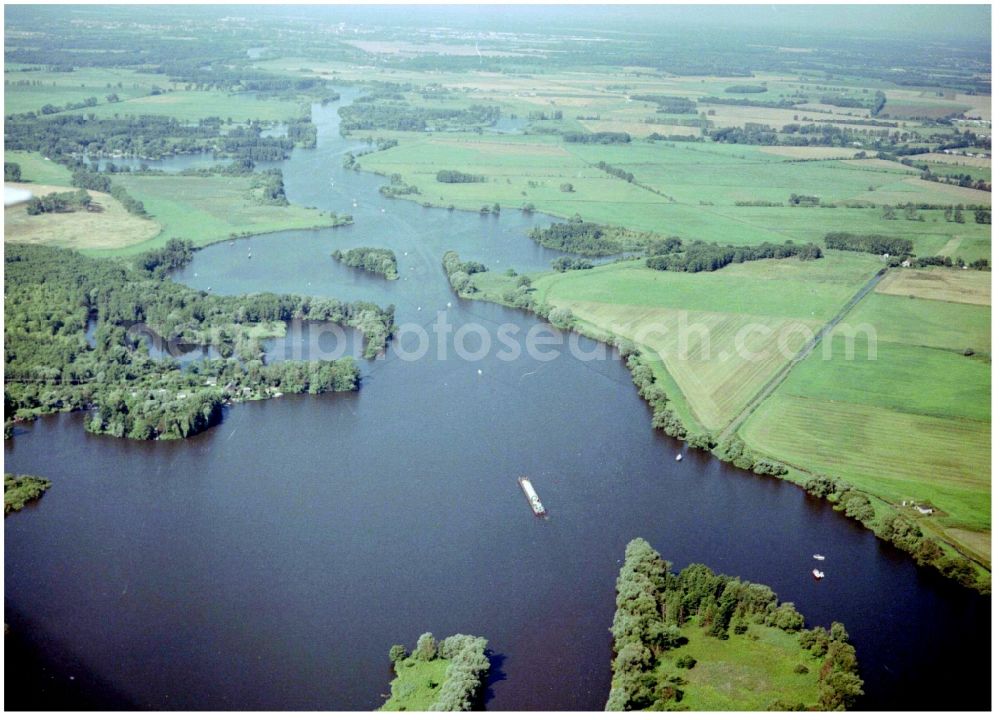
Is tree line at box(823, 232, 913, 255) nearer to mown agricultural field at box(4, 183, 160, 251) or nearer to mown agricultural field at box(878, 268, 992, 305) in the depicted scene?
mown agricultural field at box(878, 268, 992, 305)

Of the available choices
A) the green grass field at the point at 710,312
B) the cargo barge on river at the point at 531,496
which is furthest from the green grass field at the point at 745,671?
the green grass field at the point at 710,312

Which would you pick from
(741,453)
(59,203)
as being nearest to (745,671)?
(741,453)

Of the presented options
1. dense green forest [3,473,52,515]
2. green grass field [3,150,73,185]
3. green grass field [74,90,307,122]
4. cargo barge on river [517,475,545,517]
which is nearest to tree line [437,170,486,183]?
green grass field [3,150,73,185]

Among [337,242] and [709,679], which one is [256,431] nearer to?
[709,679]

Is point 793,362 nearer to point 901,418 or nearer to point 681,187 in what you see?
point 901,418

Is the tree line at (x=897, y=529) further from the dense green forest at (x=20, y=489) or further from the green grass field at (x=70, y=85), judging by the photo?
the green grass field at (x=70, y=85)

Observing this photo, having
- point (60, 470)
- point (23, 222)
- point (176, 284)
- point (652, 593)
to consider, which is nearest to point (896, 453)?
point (652, 593)
